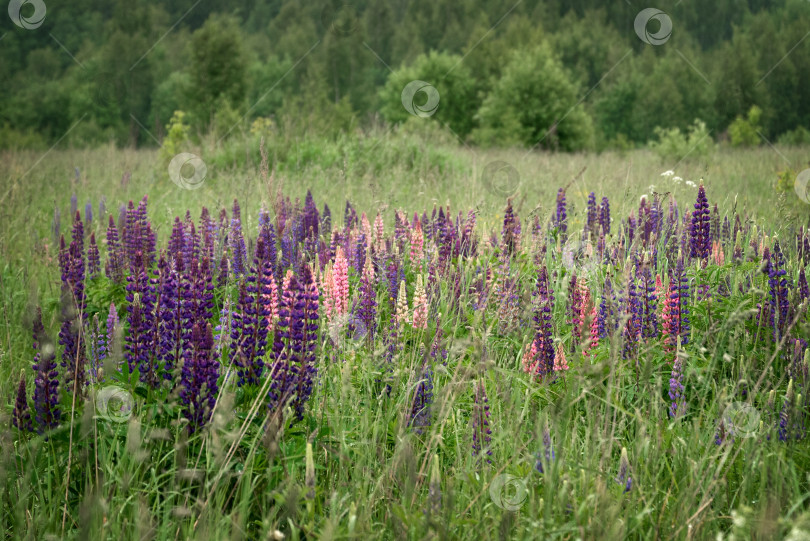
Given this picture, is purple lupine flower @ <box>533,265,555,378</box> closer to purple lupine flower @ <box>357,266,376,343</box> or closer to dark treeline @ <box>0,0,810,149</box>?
purple lupine flower @ <box>357,266,376,343</box>

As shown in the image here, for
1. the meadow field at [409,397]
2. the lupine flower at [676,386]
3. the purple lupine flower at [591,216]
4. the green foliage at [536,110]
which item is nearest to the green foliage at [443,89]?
the green foliage at [536,110]

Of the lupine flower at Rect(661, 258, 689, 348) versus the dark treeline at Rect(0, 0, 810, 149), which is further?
the dark treeline at Rect(0, 0, 810, 149)

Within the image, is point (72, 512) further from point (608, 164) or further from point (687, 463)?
point (608, 164)

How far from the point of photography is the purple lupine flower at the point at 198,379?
1.88 meters

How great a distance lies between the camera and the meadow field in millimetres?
1654

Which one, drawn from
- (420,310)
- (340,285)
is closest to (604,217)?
(420,310)

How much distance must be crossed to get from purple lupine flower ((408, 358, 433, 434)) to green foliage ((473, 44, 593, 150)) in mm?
23886

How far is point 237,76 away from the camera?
118 feet

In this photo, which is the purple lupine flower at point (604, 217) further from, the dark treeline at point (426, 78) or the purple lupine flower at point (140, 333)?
the dark treeline at point (426, 78)

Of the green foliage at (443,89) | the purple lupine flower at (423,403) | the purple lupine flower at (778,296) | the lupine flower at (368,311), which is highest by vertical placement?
the green foliage at (443,89)

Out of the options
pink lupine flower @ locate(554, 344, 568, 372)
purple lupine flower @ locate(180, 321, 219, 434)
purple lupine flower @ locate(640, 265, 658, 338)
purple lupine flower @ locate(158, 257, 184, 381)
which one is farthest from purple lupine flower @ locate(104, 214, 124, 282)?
purple lupine flower @ locate(640, 265, 658, 338)

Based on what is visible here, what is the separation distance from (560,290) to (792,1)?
7367 centimetres

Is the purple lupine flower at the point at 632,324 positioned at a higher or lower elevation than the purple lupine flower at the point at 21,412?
higher

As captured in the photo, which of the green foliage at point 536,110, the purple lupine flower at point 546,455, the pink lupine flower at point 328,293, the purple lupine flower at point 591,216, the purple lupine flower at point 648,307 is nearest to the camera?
the purple lupine flower at point 546,455
